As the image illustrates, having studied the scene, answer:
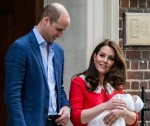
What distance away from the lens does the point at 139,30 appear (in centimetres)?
561

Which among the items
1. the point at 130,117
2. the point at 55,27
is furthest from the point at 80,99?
the point at 55,27

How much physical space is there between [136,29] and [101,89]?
56.4 inches

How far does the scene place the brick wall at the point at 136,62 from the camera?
5.60 meters

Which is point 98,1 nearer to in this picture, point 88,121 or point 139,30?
point 139,30

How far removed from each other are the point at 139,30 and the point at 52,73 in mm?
1752

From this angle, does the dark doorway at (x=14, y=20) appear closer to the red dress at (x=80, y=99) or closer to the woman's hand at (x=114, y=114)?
the red dress at (x=80, y=99)

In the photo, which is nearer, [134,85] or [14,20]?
[134,85]

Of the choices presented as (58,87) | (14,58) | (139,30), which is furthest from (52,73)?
(139,30)

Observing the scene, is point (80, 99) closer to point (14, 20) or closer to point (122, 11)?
point (122, 11)

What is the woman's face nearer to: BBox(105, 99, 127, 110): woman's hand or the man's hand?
BBox(105, 99, 127, 110): woman's hand

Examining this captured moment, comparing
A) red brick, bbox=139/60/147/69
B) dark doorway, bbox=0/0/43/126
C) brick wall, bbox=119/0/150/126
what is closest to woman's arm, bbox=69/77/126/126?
brick wall, bbox=119/0/150/126

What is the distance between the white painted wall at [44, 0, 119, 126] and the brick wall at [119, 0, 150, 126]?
140 millimetres

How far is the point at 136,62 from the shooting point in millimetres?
5617

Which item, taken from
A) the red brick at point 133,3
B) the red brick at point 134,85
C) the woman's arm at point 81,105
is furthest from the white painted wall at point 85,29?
the woman's arm at point 81,105
